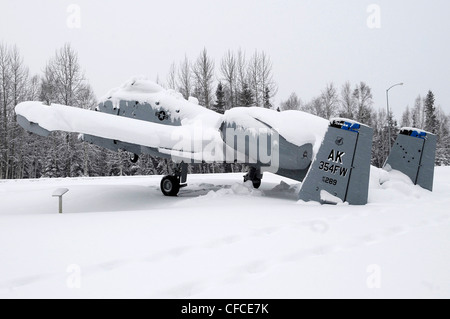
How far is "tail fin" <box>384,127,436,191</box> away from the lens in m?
6.54

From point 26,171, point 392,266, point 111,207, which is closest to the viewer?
point 392,266

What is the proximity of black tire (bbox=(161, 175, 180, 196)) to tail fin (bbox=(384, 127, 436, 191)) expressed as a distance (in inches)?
220

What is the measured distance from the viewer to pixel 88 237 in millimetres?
3023

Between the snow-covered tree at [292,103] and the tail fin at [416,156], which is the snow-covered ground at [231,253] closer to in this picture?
the tail fin at [416,156]

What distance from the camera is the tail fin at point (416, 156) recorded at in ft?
21.4

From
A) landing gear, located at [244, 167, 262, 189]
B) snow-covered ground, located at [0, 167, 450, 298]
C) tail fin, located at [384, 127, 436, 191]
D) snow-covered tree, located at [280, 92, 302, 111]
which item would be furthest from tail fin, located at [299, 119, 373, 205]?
snow-covered tree, located at [280, 92, 302, 111]

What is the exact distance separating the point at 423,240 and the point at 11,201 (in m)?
8.30

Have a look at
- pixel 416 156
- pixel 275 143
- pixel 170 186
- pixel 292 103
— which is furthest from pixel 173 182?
pixel 292 103

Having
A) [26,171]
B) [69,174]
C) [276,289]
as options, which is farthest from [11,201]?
[26,171]

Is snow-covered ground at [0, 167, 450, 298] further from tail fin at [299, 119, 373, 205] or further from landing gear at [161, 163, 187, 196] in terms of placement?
landing gear at [161, 163, 187, 196]

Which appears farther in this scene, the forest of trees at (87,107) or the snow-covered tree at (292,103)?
the snow-covered tree at (292,103)

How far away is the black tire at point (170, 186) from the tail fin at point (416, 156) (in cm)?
560

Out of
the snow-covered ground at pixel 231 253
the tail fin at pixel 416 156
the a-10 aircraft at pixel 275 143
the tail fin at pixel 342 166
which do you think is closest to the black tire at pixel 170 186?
the a-10 aircraft at pixel 275 143
